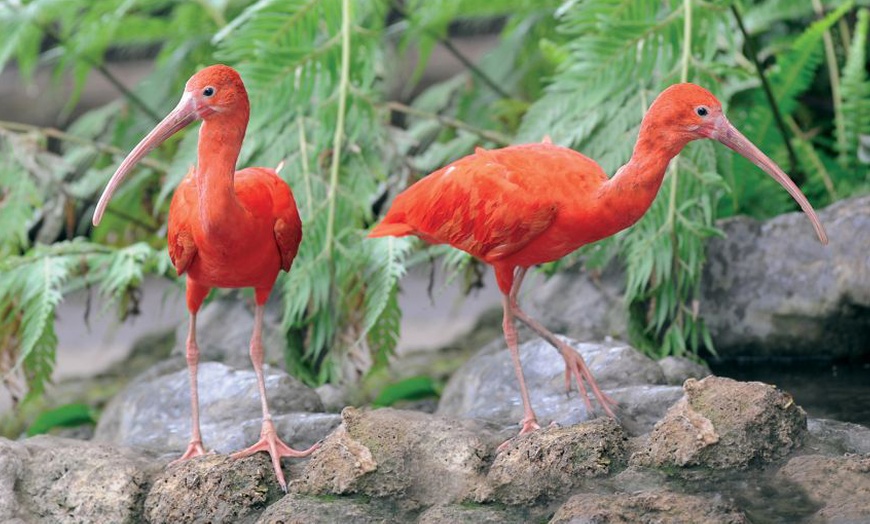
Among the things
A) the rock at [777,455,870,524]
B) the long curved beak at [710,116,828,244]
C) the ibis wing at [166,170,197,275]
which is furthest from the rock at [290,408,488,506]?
the long curved beak at [710,116,828,244]

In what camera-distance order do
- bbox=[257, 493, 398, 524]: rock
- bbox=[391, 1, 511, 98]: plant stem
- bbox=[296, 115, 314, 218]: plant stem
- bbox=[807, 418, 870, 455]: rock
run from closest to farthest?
bbox=[257, 493, 398, 524]: rock < bbox=[807, 418, 870, 455]: rock < bbox=[296, 115, 314, 218]: plant stem < bbox=[391, 1, 511, 98]: plant stem

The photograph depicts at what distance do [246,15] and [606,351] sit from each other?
7.12 ft

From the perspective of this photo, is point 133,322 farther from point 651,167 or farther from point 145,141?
point 651,167

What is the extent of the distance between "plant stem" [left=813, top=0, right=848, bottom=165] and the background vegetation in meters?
0.02

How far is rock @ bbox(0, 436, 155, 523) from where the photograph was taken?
3566mm

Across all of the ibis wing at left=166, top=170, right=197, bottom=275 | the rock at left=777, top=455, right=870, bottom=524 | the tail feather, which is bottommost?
the rock at left=777, top=455, right=870, bottom=524

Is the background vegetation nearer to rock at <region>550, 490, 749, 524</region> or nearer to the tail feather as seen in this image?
the tail feather

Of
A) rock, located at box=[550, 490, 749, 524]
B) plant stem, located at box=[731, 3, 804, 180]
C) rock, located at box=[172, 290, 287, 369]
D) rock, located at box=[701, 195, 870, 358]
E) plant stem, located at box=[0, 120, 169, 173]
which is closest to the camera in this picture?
rock, located at box=[550, 490, 749, 524]

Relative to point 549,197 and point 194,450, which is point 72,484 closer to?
point 194,450

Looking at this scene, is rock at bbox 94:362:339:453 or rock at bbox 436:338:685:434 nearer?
rock at bbox 436:338:685:434

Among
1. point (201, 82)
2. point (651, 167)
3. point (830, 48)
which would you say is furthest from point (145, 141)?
point (830, 48)

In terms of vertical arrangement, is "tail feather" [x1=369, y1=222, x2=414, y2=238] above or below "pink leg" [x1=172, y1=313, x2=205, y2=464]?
above

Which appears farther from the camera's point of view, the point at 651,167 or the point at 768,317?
the point at 768,317

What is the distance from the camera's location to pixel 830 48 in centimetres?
615
